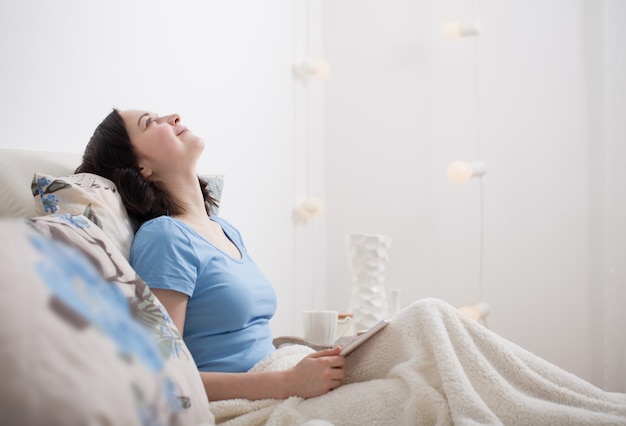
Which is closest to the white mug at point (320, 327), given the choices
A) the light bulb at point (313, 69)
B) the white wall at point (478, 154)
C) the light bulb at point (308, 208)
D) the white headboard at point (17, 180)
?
the white headboard at point (17, 180)

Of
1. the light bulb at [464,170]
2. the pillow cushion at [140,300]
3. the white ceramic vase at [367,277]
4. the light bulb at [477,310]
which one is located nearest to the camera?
the pillow cushion at [140,300]

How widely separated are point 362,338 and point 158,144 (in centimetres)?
71

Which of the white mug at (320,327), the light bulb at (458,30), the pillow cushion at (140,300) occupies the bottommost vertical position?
the white mug at (320,327)

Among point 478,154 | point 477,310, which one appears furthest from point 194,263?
point 478,154

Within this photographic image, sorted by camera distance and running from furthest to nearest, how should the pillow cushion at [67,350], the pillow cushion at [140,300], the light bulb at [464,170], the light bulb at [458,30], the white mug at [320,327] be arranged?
the light bulb at [458,30] < the light bulb at [464,170] < the white mug at [320,327] < the pillow cushion at [140,300] < the pillow cushion at [67,350]

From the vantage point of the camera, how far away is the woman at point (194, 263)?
1188mm

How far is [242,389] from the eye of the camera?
1186 millimetres

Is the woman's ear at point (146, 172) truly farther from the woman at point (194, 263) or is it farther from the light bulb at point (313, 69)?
the light bulb at point (313, 69)

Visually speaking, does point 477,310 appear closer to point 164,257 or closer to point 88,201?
point 164,257

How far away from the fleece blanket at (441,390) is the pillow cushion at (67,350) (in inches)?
19.2

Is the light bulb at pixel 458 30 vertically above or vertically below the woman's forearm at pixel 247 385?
above

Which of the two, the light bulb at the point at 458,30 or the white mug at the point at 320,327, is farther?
the light bulb at the point at 458,30

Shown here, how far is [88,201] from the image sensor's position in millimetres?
1236

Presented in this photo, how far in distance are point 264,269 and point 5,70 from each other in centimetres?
137
